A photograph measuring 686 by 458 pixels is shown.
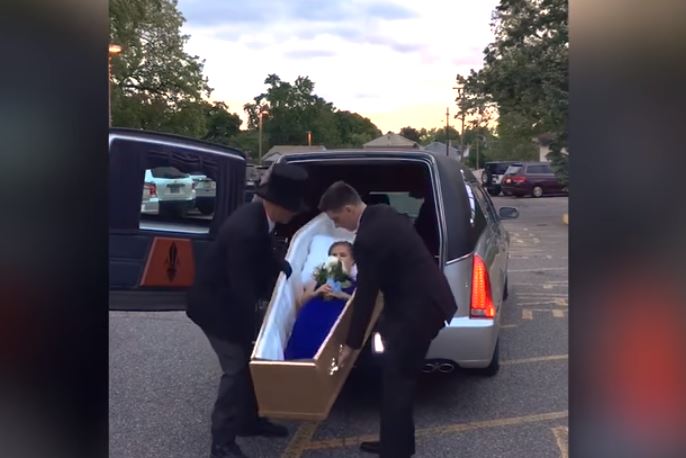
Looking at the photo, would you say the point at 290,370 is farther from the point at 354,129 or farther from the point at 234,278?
the point at 354,129

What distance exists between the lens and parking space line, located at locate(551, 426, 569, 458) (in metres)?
4.62

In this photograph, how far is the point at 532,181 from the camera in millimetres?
37031

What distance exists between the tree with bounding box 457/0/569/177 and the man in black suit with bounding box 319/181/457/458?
675 inches

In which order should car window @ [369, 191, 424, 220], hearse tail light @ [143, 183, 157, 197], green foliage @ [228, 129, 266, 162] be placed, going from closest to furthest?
1. car window @ [369, 191, 424, 220]
2. hearse tail light @ [143, 183, 157, 197]
3. green foliage @ [228, 129, 266, 162]

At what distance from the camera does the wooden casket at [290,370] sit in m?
4.16

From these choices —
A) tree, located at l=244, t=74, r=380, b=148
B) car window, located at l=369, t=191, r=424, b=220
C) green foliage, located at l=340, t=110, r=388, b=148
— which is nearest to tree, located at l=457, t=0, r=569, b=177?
car window, located at l=369, t=191, r=424, b=220

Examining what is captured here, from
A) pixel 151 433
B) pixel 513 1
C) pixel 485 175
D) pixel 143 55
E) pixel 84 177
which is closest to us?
pixel 84 177

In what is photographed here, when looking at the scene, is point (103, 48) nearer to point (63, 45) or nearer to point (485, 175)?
point (63, 45)

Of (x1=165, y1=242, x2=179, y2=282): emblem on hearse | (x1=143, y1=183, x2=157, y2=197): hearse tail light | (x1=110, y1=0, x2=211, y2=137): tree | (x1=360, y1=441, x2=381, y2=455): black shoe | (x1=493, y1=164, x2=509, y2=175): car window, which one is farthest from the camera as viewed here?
(x1=493, y1=164, x2=509, y2=175): car window

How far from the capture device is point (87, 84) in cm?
214

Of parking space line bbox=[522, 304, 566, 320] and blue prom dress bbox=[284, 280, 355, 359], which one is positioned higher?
blue prom dress bbox=[284, 280, 355, 359]

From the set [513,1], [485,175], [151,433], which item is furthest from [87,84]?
[485,175]

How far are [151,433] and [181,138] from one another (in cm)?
220

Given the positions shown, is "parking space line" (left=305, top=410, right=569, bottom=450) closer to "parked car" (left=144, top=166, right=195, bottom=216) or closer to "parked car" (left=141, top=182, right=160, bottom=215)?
"parked car" (left=141, top=182, right=160, bottom=215)
